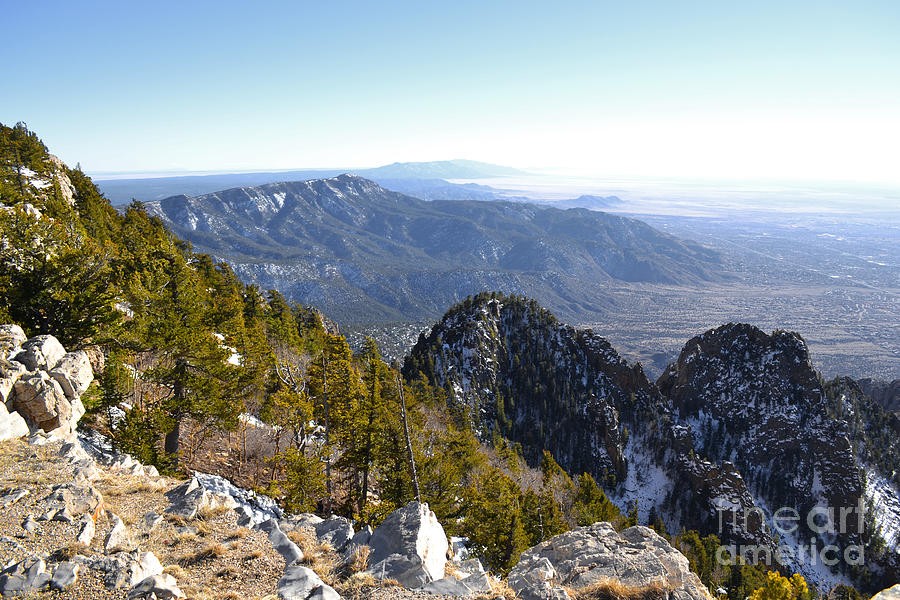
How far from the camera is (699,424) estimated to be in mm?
99125

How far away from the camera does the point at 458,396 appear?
85.1 meters

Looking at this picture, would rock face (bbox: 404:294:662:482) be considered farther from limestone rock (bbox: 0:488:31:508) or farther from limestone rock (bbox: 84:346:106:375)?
limestone rock (bbox: 0:488:31:508)

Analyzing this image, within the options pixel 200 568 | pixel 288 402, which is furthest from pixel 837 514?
pixel 200 568

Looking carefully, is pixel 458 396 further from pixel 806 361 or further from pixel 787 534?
pixel 806 361

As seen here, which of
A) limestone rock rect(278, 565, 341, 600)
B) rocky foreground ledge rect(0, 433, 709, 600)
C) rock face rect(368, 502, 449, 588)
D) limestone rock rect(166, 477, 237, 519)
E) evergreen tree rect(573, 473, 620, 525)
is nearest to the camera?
rocky foreground ledge rect(0, 433, 709, 600)

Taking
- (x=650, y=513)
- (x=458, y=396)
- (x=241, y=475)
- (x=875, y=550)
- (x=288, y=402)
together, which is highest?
(x=288, y=402)

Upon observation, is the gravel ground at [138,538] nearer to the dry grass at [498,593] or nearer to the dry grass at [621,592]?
the dry grass at [498,593]

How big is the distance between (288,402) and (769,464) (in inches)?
4242

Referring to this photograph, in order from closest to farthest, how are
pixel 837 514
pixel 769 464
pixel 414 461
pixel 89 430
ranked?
pixel 89 430, pixel 414 461, pixel 837 514, pixel 769 464

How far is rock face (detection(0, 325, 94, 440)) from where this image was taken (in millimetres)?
17078

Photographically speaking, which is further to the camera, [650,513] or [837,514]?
[837,514]

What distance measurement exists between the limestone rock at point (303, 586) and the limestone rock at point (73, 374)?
47.4 ft

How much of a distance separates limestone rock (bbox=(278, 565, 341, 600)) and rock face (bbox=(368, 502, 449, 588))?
6.43 feet

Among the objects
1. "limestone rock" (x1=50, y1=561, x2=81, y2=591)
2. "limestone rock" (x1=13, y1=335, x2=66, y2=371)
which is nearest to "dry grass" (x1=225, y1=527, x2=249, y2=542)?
"limestone rock" (x1=50, y1=561, x2=81, y2=591)
